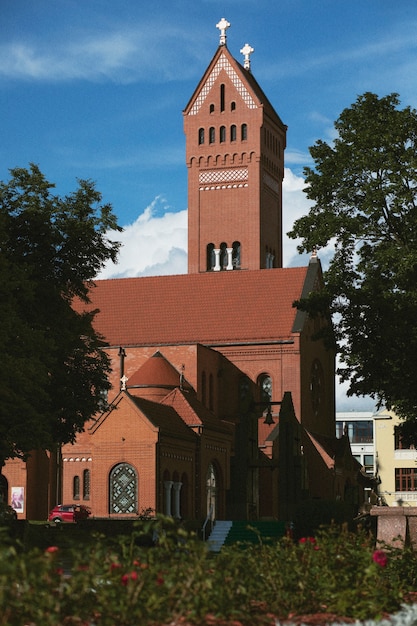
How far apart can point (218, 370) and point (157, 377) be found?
19.4 feet

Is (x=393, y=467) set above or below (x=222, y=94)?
below

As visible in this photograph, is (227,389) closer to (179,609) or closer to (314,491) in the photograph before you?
(314,491)

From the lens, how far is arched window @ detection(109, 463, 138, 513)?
48.7 meters

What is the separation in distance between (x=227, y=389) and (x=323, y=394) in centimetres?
718

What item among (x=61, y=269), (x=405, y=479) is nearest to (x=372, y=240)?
(x=61, y=269)

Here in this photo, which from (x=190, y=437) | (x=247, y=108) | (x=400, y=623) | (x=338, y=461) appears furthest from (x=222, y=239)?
(x=400, y=623)

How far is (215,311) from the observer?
6662 cm

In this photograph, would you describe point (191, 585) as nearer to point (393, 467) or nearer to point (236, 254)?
point (236, 254)

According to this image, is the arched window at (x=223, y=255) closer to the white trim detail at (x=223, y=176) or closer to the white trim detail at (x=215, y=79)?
the white trim detail at (x=223, y=176)

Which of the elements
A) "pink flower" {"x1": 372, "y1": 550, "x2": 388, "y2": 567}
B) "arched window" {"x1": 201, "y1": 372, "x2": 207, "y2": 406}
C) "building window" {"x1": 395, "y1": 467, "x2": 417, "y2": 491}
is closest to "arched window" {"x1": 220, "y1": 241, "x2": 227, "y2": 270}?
"arched window" {"x1": 201, "y1": 372, "x2": 207, "y2": 406}

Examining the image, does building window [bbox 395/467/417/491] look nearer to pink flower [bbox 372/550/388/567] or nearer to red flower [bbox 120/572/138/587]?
pink flower [bbox 372/550/388/567]

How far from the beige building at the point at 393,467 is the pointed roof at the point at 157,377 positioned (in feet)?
131

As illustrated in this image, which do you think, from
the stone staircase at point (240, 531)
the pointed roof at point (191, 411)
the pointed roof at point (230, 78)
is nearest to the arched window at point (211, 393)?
the pointed roof at point (191, 411)

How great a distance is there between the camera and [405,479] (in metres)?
96.4
